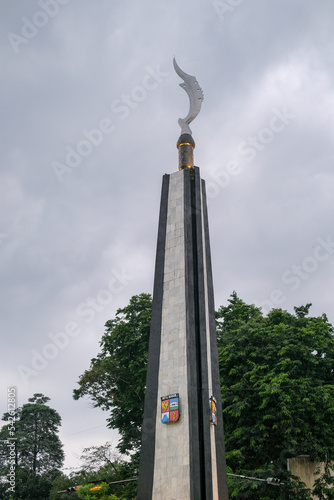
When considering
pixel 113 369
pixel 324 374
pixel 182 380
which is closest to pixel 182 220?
pixel 182 380

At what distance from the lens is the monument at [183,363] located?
44.1 ft

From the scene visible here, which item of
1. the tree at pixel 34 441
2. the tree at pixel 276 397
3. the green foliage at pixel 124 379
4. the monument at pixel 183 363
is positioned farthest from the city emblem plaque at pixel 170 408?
the tree at pixel 34 441

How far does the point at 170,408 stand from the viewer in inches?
562

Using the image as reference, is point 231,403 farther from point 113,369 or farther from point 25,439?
point 25,439

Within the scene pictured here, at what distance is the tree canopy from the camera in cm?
2048

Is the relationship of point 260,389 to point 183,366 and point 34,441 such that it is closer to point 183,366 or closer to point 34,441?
point 183,366

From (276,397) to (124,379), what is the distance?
9578 millimetres

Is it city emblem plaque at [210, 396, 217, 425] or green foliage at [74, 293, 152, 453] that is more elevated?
green foliage at [74, 293, 152, 453]

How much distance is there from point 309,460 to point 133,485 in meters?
8.93

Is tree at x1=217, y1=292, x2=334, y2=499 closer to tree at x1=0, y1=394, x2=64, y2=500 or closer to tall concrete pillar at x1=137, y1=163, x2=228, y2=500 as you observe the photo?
tall concrete pillar at x1=137, y1=163, x2=228, y2=500

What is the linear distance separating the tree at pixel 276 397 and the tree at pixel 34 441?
2431cm

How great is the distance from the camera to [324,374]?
22.5 metres

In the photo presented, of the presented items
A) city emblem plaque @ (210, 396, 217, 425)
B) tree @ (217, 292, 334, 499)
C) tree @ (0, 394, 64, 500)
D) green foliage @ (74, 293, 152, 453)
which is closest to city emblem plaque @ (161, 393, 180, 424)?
city emblem plaque @ (210, 396, 217, 425)

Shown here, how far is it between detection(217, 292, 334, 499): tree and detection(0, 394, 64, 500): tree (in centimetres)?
2431
